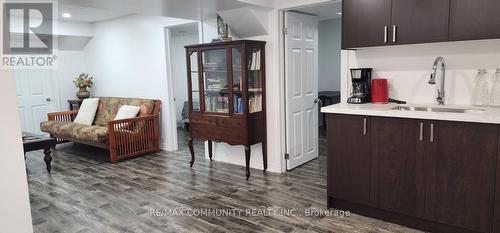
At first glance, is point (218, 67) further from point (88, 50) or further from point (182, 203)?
point (88, 50)

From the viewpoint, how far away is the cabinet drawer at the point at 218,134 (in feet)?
12.9

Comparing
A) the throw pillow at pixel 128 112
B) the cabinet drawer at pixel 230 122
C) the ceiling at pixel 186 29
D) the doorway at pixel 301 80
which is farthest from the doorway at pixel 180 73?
the doorway at pixel 301 80

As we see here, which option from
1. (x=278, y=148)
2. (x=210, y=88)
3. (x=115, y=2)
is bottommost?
(x=278, y=148)

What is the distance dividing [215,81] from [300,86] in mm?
1072

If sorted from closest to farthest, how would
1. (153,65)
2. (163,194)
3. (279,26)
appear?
1. (163,194)
2. (279,26)
3. (153,65)

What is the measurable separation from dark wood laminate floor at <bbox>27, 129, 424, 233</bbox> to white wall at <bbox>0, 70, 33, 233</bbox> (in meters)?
1.25

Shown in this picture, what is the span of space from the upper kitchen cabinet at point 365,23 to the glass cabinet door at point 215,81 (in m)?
1.50

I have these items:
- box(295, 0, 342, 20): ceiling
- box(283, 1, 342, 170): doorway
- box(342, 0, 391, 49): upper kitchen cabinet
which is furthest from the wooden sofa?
box(342, 0, 391, 49): upper kitchen cabinet

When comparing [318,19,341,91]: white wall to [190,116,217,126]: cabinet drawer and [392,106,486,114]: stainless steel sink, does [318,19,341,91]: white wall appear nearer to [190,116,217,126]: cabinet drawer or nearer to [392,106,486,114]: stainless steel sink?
[190,116,217,126]: cabinet drawer

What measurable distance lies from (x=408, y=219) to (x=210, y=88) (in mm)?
2617

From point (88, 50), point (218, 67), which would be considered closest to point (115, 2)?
point (218, 67)

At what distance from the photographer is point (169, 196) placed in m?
3.47

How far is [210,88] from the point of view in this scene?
13.9 feet

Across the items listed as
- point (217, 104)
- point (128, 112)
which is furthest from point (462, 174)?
point (128, 112)
